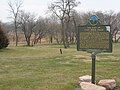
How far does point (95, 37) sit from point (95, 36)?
0.03 m

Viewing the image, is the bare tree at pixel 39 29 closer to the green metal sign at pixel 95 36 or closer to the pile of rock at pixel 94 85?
the green metal sign at pixel 95 36

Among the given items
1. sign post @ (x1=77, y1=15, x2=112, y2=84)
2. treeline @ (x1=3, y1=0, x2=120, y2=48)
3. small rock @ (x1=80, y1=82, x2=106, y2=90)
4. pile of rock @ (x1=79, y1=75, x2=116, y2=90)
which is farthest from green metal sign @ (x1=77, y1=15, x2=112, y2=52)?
treeline @ (x1=3, y1=0, x2=120, y2=48)

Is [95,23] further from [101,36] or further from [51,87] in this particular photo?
[51,87]

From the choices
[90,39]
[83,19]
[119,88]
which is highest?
[83,19]

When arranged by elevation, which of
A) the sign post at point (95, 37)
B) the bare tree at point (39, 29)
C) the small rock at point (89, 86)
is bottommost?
the small rock at point (89, 86)

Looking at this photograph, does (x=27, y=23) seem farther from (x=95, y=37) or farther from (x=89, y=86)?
(x=89, y=86)

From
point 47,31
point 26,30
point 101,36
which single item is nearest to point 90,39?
point 101,36

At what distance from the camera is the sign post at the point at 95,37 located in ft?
31.2

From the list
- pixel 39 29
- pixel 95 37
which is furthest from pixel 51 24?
pixel 95 37

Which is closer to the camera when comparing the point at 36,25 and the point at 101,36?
the point at 101,36

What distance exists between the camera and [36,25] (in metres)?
79.0

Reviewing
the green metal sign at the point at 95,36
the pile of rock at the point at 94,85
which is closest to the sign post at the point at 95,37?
the green metal sign at the point at 95,36

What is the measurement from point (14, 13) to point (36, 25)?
11815 mm

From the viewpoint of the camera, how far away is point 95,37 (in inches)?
375
